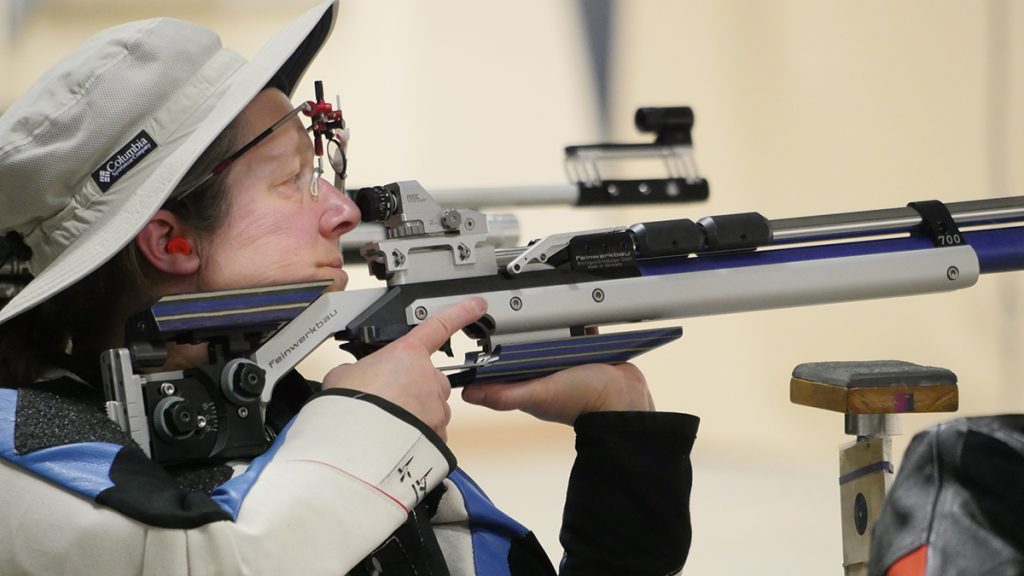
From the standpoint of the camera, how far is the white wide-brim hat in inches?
46.6

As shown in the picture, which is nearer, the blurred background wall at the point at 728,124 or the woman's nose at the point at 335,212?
the woman's nose at the point at 335,212

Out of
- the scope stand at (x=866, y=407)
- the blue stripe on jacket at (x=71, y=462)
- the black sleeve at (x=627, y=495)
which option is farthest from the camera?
the black sleeve at (x=627, y=495)

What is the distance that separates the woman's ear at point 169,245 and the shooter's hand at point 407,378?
0.19 meters

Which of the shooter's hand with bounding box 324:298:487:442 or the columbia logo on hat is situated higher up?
the columbia logo on hat

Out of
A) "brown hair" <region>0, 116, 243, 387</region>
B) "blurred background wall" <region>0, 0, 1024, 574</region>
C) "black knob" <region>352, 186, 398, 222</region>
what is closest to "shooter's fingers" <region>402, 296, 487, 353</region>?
"black knob" <region>352, 186, 398, 222</region>

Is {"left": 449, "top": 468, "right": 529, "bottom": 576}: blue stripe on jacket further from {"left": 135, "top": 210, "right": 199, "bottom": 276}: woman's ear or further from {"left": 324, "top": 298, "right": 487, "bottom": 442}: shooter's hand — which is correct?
Result: {"left": 135, "top": 210, "right": 199, "bottom": 276}: woman's ear

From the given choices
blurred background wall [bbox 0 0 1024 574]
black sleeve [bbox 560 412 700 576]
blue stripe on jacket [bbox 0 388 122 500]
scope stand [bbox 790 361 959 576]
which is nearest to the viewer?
blue stripe on jacket [bbox 0 388 122 500]

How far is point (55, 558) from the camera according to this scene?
102 cm

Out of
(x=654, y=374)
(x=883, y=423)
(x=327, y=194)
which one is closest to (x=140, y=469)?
(x=327, y=194)

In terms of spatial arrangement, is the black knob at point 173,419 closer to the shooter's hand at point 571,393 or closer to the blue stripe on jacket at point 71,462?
the blue stripe on jacket at point 71,462

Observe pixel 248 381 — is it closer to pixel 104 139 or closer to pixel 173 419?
pixel 173 419

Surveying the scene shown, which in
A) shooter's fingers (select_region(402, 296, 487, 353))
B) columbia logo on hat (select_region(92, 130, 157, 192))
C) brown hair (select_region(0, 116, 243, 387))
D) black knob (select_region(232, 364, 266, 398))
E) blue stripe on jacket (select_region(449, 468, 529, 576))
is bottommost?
blue stripe on jacket (select_region(449, 468, 529, 576))

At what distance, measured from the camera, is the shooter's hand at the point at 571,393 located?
1.33 m

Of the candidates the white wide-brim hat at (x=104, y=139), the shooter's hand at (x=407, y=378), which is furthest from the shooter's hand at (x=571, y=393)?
the white wide-brim hat at (x=104, y=139)
